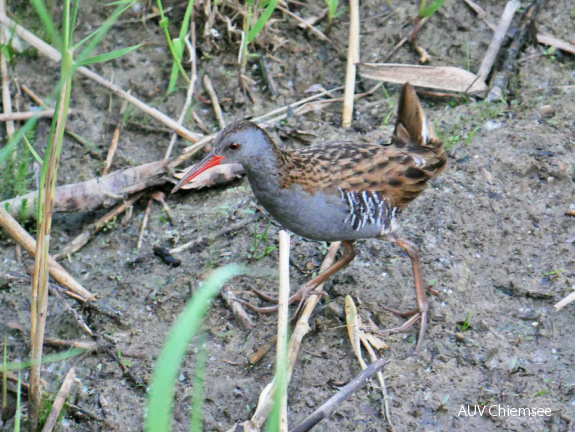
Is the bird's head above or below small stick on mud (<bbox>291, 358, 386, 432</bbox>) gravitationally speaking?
above

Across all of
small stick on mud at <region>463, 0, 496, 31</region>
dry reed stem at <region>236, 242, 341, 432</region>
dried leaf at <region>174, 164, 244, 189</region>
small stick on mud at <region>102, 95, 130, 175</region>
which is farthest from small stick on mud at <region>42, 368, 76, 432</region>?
small stick on mud at <region>463, 0, 496, 31</region>

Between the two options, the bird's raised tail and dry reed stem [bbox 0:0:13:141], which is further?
dry reed stem [bbox 0:0:13:141]

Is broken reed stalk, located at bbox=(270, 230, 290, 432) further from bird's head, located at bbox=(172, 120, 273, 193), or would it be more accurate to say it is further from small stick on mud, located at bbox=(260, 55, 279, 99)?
small stick on mud, located at bbox=(260, 55, 279, 99)

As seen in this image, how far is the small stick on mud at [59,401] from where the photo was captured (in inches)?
122

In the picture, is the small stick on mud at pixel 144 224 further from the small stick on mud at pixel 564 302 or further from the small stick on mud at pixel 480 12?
the small stick on mud at pixel 480 12

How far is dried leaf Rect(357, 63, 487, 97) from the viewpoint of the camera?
4.85m

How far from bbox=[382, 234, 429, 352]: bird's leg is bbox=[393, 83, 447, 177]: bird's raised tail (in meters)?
0.38

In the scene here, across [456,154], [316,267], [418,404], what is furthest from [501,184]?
[418,404]

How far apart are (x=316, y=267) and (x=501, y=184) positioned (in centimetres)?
118

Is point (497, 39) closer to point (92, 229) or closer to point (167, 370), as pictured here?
point (92, 229)

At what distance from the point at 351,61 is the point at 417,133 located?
1.33 m

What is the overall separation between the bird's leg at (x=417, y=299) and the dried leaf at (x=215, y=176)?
1.15 meters

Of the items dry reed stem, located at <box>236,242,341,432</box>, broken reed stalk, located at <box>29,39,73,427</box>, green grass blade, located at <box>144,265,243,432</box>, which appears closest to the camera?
green grass blade, located at <box>144,265,243,432</box>

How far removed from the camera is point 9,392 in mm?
3305
